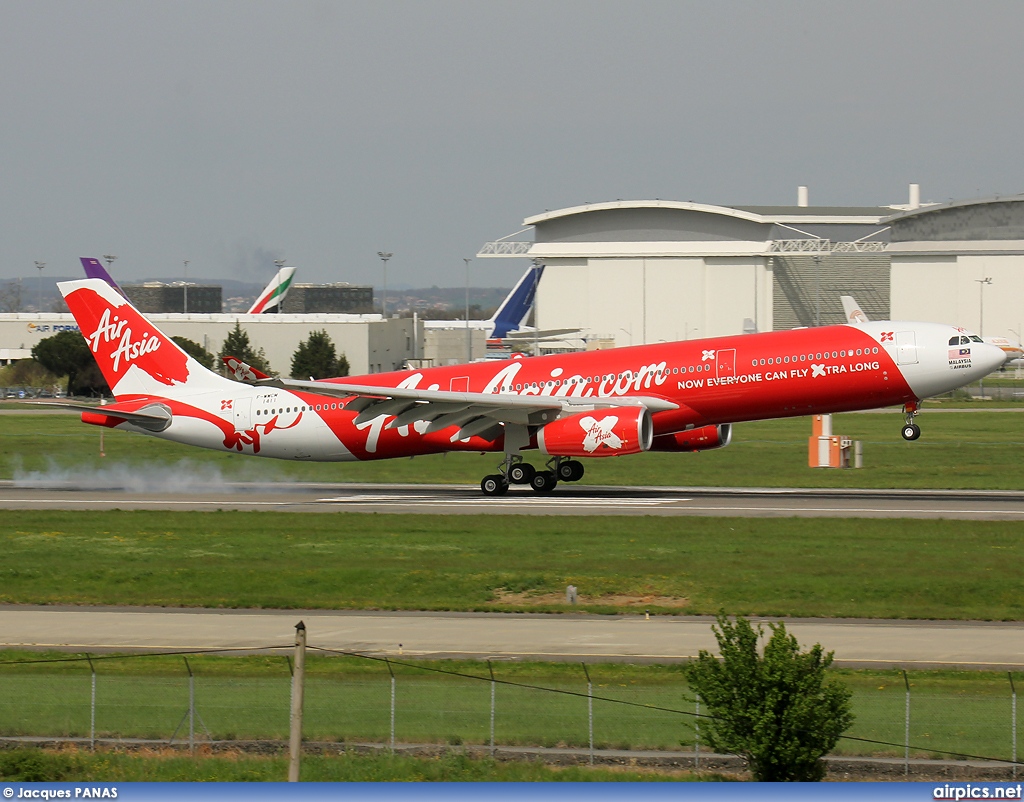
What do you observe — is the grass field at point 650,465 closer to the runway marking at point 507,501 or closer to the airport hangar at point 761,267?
the runway marking at point 507,501

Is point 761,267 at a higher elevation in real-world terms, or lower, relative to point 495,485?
higher

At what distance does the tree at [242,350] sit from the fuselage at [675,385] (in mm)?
63561

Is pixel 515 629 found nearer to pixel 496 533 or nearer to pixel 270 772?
pixel 270 772

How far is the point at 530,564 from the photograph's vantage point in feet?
100

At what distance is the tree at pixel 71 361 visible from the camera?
110 metres

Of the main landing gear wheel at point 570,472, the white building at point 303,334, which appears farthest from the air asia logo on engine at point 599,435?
the white building at point 303,334

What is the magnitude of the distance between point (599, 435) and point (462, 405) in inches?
199

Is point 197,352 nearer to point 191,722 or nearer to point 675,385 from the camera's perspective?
point 675,385

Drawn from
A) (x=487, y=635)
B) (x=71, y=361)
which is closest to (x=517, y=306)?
(x=71, y=361)

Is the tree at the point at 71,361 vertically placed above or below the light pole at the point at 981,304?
below

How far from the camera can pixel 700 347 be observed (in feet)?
141

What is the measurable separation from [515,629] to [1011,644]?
908cm

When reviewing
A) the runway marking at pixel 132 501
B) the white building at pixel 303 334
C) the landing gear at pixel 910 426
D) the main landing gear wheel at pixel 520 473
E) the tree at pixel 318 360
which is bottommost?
the runway marking at pixel 132 501

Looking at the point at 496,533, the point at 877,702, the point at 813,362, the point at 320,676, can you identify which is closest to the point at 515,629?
the point at 320,676
